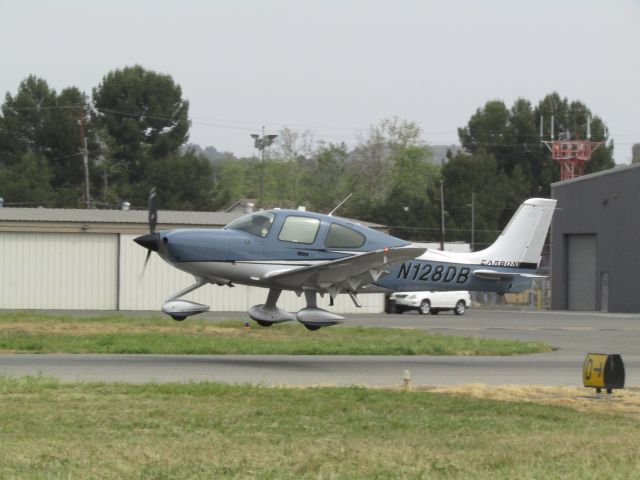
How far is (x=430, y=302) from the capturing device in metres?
50.1

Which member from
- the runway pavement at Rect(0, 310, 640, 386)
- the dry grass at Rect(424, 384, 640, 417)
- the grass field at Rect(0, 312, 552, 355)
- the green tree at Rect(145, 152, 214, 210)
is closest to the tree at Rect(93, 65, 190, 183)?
the green tree at Rect(145, 152, 214, 210)

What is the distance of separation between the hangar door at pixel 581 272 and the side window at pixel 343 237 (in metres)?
40.8

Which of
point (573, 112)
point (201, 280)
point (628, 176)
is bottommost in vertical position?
point (201, 280)

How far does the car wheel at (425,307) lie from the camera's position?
49.8 m

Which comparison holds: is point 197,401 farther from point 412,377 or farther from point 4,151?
point 4,151

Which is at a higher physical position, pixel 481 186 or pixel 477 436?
pixel 481 186

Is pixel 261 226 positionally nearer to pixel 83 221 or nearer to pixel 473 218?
pixel 83 221

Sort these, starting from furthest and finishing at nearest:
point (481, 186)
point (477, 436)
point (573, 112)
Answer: point (573, 112) → point (481, 186) → point (477, 436)

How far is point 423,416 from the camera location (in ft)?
43.3

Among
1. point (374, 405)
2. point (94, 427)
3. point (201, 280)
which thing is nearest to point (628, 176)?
point (201, 280)

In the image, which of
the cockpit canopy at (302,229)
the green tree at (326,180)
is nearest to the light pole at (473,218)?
the green tree at (326,180)

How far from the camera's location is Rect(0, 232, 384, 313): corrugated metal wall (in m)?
43.9

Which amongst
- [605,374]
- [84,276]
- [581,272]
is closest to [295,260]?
[605,374]

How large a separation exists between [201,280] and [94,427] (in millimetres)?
10233
